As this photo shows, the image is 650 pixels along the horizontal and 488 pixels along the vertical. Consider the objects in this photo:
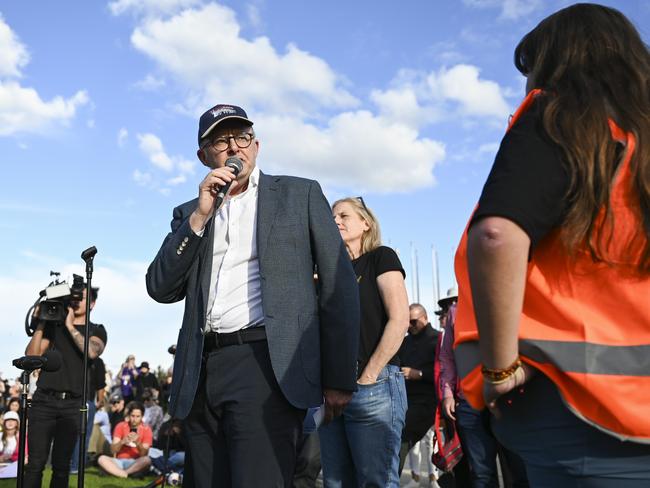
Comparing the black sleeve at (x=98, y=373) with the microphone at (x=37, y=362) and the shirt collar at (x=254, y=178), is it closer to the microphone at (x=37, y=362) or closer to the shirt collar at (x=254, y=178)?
the microphone at (x=37, y=362)

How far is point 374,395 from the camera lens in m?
4.25

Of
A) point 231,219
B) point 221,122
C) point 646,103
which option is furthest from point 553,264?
point 221,122

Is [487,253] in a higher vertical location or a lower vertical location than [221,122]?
lower

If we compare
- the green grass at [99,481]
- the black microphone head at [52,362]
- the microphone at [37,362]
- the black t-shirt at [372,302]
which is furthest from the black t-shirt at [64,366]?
the black t-shirt at [372,302]

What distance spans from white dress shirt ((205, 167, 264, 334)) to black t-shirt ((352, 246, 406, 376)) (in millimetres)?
1397

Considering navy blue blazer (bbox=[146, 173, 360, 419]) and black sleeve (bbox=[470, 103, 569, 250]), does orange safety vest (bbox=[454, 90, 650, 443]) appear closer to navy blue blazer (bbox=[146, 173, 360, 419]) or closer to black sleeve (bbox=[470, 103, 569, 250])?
black sleeve (bbox=[470, 103, 569, 250])

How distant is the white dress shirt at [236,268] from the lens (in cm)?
304

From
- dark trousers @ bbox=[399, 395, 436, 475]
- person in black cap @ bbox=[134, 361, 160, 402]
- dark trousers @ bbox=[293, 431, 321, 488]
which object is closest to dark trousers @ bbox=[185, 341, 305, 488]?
dark trousers @ bbox=[293, 431, 321, 488]

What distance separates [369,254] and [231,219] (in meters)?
1.58

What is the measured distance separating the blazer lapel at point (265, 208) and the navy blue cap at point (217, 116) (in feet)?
0.95

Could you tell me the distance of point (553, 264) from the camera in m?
1.70

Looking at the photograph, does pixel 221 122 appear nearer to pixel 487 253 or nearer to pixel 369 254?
pixel 369 254

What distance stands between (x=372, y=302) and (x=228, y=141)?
1.57 metres

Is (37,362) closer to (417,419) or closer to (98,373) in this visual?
(417,419)
